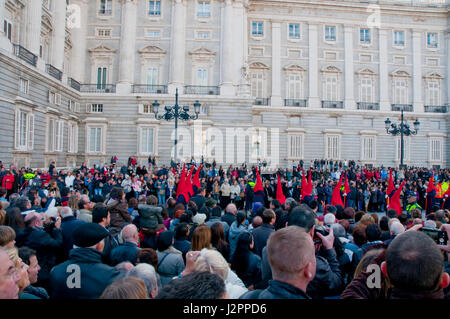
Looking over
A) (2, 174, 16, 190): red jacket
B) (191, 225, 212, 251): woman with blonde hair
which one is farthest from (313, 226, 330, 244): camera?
Result: (2, 174, 16, 190): red jacket

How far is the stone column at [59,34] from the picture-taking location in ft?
87.5

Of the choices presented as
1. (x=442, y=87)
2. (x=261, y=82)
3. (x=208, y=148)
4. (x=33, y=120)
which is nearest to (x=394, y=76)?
(x=442, y=87)

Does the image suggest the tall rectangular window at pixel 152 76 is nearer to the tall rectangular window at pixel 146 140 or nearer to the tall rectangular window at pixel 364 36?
the tall rectangular window at pixel 146 140

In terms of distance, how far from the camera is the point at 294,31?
1455 inches

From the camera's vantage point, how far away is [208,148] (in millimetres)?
30547

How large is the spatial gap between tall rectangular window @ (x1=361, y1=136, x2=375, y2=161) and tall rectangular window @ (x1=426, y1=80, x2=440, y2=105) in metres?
8.23

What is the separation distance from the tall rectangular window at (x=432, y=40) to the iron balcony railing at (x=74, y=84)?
36084mm

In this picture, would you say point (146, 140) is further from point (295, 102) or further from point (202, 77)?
point (295, 102)

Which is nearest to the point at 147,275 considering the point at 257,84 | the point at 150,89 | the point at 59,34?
the point at 59,34

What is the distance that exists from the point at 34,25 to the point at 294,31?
24.4 meters

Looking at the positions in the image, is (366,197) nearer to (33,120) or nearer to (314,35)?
(33,120)

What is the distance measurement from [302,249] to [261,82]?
116ft

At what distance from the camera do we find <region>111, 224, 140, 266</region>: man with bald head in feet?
14.2

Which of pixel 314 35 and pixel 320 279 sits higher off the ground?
pixel 314 35
